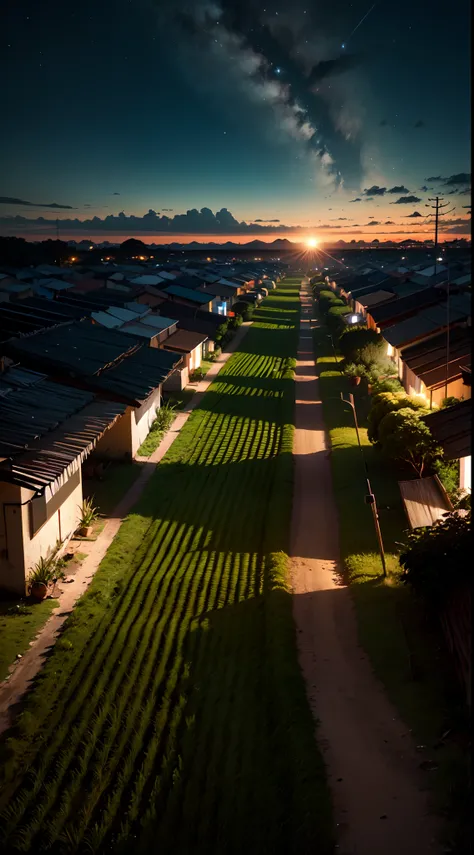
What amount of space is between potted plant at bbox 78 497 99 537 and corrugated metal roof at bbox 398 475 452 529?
835 cm

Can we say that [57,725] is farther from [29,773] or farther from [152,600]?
[152,600]

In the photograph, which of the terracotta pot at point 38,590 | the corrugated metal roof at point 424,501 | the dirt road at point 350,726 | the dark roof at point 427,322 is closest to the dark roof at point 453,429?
the corrugated metal roof at point 424,501

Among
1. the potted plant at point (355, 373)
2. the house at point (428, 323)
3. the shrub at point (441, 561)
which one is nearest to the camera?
the shrub at point (441, 561)

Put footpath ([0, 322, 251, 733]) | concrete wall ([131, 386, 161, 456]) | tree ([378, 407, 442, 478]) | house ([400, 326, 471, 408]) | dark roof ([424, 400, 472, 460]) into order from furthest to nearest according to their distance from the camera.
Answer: house ([400, 326, 471, 408]) → concrete wall ([131, 386, 161, 456]) → tree ([378, 407, 442, 478]) → dark roof ([424, 400, 472, 460]) → footpath ([0, 322, 251, 733])

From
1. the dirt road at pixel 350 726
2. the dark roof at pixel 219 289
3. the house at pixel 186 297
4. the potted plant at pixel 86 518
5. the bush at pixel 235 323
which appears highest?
the dark roof at pixel 219 289

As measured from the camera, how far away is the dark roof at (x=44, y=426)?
47.3 feet

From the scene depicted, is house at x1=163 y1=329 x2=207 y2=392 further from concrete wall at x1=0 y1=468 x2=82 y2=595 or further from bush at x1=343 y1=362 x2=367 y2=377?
concrete wall at x1=0 y1=468 x2=82 y2=595

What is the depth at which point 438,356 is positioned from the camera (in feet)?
93.5

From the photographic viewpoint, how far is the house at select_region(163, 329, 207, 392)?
37.2 meters

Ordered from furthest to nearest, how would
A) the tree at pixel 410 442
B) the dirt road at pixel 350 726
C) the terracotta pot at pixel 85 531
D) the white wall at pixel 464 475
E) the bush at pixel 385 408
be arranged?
the bush at pixel 385 408
the tree at pixel 410 442
the terracotta pot at pixel 85 531
the white wall at pixel 464 475
the dirt road at pixel 350 726

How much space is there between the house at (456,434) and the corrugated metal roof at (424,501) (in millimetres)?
751

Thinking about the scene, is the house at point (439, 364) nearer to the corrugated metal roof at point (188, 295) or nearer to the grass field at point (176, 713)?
the grass field at point (176, 713)

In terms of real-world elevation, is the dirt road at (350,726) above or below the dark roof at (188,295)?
below

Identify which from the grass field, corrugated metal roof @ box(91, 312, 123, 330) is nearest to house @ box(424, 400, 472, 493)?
the grass field
